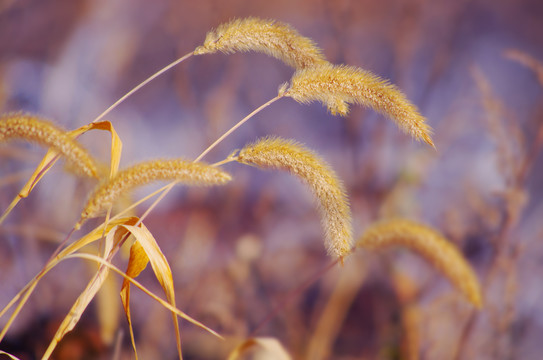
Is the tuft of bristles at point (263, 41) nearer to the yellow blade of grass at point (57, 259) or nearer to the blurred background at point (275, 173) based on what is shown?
the yellow blade of grass at point (57, 259)

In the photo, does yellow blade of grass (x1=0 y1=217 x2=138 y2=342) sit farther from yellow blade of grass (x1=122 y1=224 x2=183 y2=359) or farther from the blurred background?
the blurred background

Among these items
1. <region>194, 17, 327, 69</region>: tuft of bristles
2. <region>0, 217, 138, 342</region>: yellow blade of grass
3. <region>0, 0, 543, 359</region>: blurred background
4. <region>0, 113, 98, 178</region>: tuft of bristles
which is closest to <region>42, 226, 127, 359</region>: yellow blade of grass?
<region>0, 217, 138, 342</region>: yellow blade of grass

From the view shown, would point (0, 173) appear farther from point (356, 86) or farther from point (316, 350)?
point (356, 86)

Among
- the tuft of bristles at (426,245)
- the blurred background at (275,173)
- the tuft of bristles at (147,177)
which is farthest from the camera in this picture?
the blurred background at (275,173)

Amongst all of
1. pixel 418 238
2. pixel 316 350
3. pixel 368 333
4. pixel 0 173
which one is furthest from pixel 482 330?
pixel 0 173

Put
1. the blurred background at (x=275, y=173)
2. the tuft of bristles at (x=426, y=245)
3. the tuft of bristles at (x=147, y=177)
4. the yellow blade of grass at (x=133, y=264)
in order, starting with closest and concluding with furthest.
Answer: the tuft of bristles at (x=147, y=177) → the yellow blade of grass at (x=133, y=264) → the tuft of bristles at (x=426, y=245) → the blurred background at (x=275, y=173)

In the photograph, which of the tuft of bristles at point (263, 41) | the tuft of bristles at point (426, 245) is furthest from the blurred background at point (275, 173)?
the tuft of bristles at point (263, 41)

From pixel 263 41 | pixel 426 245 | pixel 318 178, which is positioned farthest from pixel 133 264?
pixel 426 245
